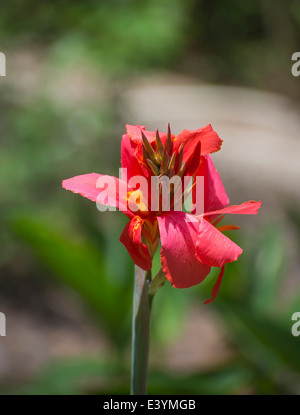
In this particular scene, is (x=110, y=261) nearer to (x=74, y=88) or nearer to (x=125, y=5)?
(x=74, y=88)

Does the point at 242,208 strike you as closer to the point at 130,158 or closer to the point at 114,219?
the point at 130,158

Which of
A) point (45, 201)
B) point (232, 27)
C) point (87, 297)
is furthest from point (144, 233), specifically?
point (232, 27)

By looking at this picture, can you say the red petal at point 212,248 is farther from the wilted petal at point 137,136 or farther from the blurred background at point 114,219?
the blurred background at point 114,219

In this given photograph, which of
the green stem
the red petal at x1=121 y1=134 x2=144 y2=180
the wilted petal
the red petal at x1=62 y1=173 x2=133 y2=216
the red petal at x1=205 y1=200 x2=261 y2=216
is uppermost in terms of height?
the wilted petal

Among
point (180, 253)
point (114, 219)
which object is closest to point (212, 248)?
point (180, 253)

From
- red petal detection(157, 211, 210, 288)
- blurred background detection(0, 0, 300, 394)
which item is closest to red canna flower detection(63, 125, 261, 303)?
red petal detection(157, 211, 210, 288)

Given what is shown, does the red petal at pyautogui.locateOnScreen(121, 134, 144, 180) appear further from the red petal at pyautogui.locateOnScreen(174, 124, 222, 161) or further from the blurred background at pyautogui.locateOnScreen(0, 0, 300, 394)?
the blurred background at pyautogui.locateOnScreen(0, 0, 300, 394)
